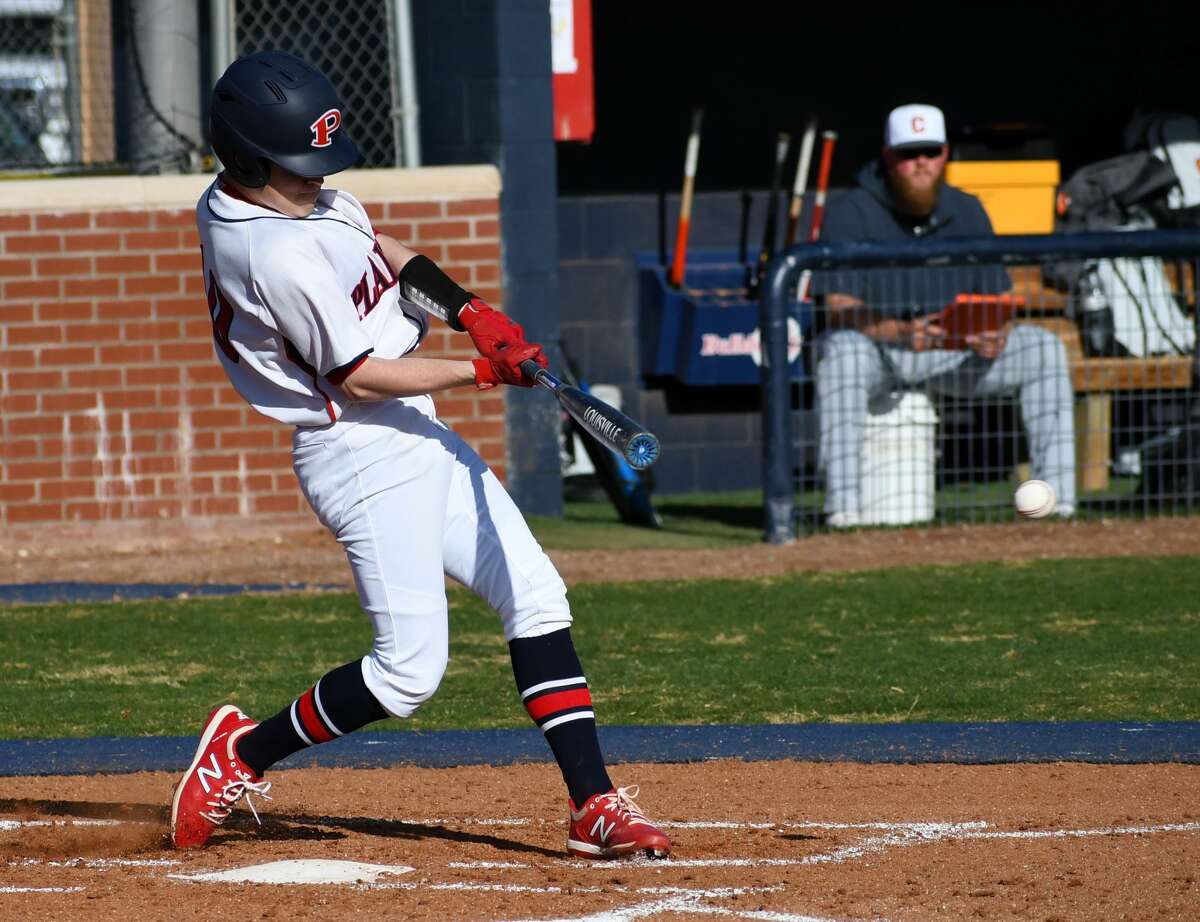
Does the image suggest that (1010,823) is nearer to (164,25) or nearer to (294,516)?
→ (294,516)

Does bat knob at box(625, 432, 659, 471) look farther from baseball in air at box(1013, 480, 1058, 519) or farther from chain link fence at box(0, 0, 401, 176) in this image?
chain link fence at box(0, 0, 401, 176)

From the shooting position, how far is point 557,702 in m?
3.82

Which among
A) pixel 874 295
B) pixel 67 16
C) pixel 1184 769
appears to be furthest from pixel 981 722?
pixel 67 16

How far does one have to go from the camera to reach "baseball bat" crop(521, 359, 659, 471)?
11.6 ft

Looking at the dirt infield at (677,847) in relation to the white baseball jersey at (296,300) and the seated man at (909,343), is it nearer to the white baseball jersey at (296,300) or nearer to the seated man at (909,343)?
the white baseball jersey at (296,300)

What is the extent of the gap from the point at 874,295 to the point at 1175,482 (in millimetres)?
1749

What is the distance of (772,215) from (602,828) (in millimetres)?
7372

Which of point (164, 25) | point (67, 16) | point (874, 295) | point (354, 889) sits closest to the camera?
point (354, 889)

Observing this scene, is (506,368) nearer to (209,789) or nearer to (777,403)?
(209,789)

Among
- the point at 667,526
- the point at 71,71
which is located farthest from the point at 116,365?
the point at 667,526

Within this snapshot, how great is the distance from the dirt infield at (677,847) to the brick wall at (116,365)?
428 centimetres

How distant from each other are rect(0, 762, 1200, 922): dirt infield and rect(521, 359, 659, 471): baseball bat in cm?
81

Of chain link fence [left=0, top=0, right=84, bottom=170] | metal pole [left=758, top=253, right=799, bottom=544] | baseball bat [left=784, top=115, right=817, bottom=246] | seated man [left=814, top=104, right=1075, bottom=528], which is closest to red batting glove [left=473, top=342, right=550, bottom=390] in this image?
metal pole [left=758, top=253, right=799, bottom=544]

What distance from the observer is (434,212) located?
29.4 feet
